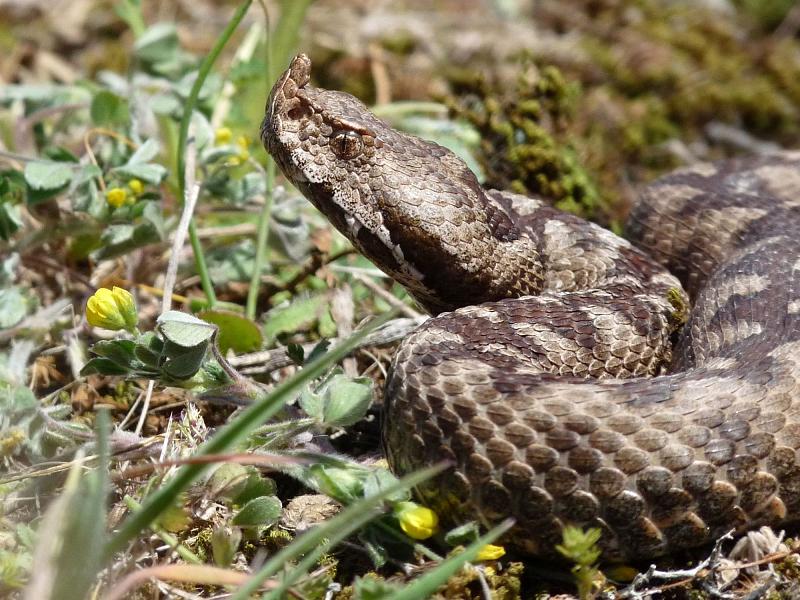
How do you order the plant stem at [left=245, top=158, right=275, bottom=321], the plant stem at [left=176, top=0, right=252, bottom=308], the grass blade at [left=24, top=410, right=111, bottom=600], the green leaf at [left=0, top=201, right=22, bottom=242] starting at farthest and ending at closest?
the plant stem at [left=245, top=158, right=275, bottom=321] < the green leaf at [left=0, top=201, right=22, bottom=242] < the plant stem at [left=176, top=0, right=252, bottom=308] < the grass blade at [left=24, top=410, right=111, bottom=600]

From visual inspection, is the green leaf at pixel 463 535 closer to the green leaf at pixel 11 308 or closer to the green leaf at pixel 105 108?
the green leaf at pixel 11 308

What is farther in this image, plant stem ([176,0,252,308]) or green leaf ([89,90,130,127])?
green leaf ([89,90,130,127])

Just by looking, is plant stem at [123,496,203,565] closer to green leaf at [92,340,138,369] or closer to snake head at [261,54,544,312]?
green leaf at [92,340,138,369]

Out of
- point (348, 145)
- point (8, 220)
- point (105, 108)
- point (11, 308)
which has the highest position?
point (348, 145)

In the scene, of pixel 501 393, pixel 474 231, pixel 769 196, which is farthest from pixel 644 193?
pixel 501 393

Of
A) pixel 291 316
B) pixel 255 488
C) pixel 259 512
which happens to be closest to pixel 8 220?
pixel 291 316

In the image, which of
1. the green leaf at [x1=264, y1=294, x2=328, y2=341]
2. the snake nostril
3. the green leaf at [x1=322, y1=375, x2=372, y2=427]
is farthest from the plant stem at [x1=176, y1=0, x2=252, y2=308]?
the green leaf at [x1=322, y1=375, x2=372, y2=427]

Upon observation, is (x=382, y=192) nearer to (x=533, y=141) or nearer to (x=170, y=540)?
(x=170, y=540)
